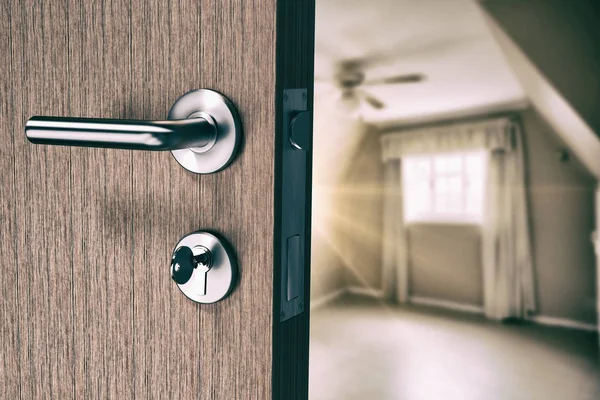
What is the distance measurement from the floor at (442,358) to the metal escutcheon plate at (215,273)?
2.76 m

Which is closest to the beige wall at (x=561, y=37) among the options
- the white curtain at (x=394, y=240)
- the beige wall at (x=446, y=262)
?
the beige wall at (x=446, y=262)

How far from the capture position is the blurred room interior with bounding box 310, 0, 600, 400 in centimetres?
242

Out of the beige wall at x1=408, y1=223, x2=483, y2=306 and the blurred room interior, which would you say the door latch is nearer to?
the blurred room interior

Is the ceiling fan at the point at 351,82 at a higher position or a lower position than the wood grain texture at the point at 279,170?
higher

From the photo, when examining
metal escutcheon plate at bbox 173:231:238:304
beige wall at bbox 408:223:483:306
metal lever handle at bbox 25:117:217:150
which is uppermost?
metal lever handle at bbox 25:117:217:150

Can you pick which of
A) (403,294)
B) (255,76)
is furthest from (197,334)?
(403,294)

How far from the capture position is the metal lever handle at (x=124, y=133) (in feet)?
0.70

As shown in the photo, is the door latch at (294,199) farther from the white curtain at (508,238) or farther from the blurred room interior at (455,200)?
the white curtain at (508,238)

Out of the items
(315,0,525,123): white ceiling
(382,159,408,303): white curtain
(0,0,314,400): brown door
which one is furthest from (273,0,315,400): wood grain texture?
(382,159,408,303): white curtain

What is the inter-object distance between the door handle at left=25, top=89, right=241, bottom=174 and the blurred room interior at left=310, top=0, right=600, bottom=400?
1.83 metres

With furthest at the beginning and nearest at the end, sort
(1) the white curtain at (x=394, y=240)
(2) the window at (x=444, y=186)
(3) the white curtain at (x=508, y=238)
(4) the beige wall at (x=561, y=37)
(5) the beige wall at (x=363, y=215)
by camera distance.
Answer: (5) the beige wall at (x=363, y=215), (1) the white curtain at (x=394, y=240), (2) the window at (x=444, y=186), (3) the white curtain at (x=508, y=238), (4) the beige wall at (x=561, y=37)

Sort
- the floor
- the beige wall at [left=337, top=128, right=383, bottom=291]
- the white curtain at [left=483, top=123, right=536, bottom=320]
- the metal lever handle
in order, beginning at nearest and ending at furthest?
the metal lever handle
the floor
the white curtain at [left=483, top=123, right=536, bottom=320]
the beige wall at [left=337, top=128, right=383, bottom=291]

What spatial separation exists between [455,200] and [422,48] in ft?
8.04

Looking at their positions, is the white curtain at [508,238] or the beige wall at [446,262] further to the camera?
the beige wall at [446,262]
